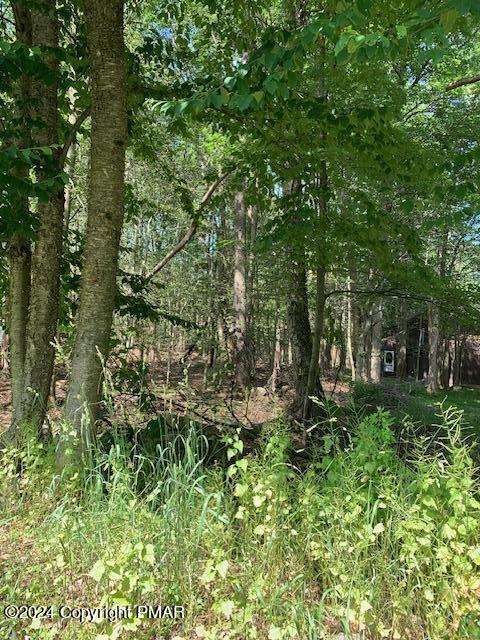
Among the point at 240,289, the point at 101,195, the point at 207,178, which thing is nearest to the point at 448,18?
the point at 101,195

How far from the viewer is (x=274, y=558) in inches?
80.9

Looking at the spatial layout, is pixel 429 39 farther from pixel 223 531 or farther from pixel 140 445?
pixel 140 445

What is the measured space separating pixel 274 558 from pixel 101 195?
2.37 m

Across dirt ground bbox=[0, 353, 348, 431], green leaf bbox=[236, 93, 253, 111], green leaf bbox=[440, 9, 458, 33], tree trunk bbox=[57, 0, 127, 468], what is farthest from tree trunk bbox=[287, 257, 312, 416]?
green leaf bbox=[440, 9, 458, 33]

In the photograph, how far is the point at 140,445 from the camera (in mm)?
3381

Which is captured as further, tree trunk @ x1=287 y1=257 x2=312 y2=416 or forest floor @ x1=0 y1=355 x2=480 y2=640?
tree trunk @ x1=287 y1=257 x2=312 y2=416

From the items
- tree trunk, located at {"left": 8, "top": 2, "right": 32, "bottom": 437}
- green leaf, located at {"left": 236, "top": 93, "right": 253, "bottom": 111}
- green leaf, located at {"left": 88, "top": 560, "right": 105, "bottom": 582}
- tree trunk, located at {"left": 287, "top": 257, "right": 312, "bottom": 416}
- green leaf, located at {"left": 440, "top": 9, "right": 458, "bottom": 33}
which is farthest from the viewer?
tree trunk, located at {"left": 287, "top": 257, "right": 312, "bottom": 416}

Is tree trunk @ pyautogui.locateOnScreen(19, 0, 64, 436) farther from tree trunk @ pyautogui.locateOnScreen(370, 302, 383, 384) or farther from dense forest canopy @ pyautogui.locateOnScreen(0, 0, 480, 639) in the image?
tree trunk @ pyautogui.locateOnScreen(370, 302, 383, 384)

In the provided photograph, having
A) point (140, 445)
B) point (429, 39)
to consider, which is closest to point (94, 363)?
point (140, 445)

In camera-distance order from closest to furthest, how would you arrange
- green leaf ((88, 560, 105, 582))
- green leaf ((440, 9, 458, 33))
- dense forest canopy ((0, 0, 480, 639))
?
green leaf ((88, 560, 105, 582))
green leaf ((440, 9, 458, 33))
dense forest canopy ((0, 0, 480, 639))

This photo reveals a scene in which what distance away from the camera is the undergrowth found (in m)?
1.77

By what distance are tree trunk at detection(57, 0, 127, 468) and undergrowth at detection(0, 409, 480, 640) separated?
2.85 feet

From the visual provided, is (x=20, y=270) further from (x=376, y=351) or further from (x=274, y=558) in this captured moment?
(x=376, y=351)

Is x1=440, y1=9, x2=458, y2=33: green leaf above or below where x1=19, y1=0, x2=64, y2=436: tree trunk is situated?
above
